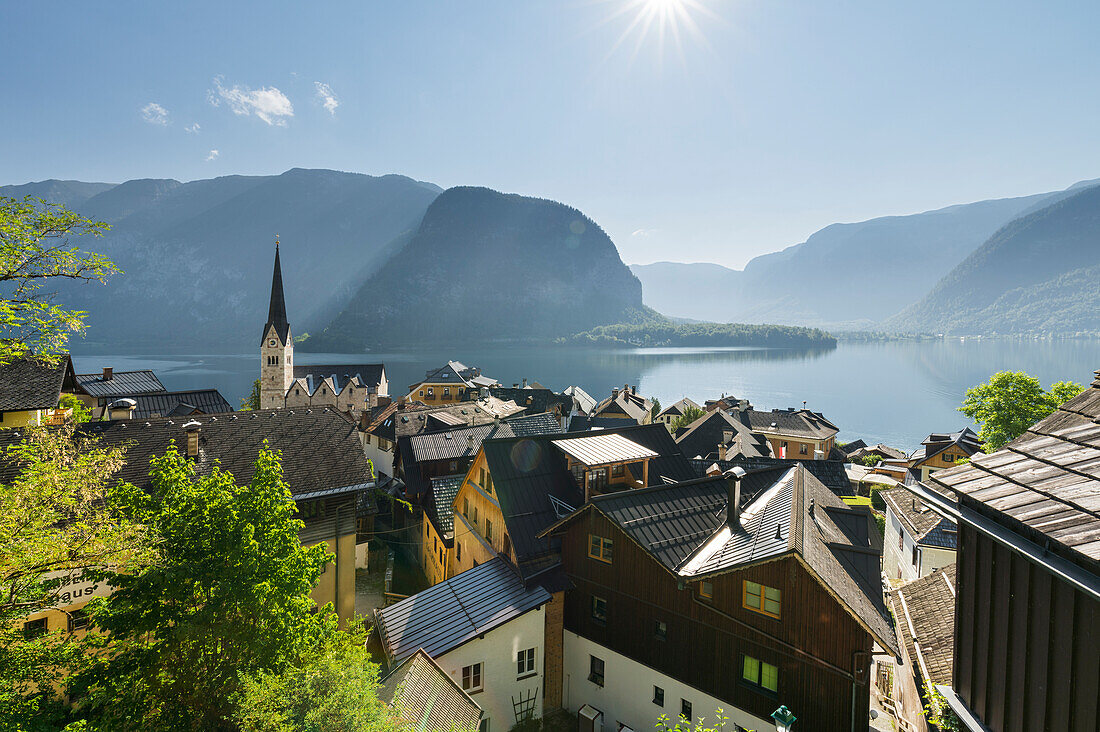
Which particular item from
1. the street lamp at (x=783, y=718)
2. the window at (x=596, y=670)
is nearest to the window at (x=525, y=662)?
the window at (x=596, y=670)

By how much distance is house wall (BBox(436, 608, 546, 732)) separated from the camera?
15.2 metres

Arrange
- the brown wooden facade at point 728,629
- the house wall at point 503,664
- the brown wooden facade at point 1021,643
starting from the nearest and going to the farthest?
the brown wooden facade at point 1021,643
the brown wooden facade at point 728,629
the house wall at point 503,664

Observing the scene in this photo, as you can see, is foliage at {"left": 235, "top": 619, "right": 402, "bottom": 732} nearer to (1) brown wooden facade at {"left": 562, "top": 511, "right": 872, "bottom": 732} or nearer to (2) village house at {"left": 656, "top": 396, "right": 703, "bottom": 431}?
(1) brown wooden facade at {"left": 562, "top": 511, "right": 872, "bottom": 732}

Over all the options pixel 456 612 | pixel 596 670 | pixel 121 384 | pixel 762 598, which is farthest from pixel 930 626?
pixel 121 384

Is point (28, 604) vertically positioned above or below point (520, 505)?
above

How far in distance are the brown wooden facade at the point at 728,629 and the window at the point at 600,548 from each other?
15cm

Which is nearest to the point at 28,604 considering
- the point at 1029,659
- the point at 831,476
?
the point at 1029,659

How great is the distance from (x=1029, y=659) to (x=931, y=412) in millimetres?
139722

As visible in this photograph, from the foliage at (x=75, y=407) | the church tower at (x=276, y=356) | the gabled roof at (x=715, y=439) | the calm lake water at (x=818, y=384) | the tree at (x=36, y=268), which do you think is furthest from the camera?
the calm lake water at (x=818, y=384)

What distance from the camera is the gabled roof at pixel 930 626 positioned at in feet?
41.2

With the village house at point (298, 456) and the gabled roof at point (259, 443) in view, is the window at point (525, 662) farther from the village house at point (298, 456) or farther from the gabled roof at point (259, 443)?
the gabled roof at point (259, 443)

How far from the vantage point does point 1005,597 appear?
5.23 m

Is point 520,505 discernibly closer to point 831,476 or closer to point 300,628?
point 300,628

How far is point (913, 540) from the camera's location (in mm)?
26094
